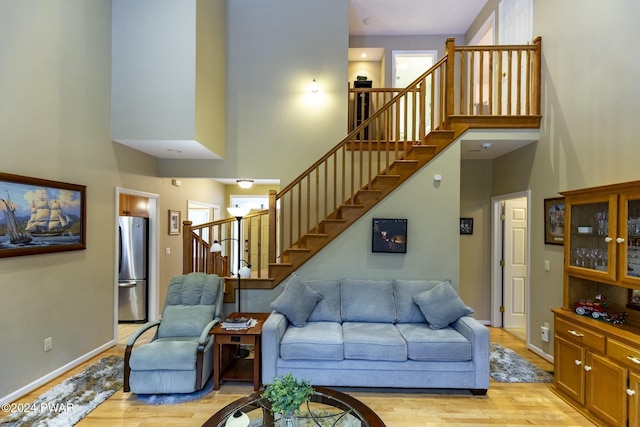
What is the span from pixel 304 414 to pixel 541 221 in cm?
355

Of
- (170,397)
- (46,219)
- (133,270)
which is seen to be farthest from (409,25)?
(170,397)

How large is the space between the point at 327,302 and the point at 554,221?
9.16 feet

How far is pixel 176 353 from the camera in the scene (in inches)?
110

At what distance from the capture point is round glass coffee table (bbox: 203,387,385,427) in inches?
74.4

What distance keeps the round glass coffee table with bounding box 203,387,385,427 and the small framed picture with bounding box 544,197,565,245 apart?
3.00 m

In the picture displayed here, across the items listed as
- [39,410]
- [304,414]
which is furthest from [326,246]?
[39,410]

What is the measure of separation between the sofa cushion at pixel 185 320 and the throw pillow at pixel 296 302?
0.76 metres

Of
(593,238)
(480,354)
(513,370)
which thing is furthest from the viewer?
(513,370)

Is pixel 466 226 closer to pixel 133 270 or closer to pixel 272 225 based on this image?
pixel 272 225

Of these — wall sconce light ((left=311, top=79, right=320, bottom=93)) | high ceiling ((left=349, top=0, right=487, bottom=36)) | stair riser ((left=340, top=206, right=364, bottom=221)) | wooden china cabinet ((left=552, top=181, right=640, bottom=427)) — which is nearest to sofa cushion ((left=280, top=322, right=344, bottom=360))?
stair riser ((left=340, top=206, right=364, bottom=221))

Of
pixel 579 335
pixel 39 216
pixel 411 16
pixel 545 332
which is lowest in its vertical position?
pixel 545 332

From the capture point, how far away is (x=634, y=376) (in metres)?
2.15

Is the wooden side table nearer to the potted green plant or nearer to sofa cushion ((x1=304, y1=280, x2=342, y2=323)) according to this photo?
sofa cushion ((x1=304, y1=280, x2=342, y2=323))

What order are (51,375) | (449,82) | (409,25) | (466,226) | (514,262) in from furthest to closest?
1. (409,25)
2. (466,226)
3. (514,262)
4. (449,82)
5. (51,375)
